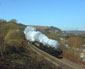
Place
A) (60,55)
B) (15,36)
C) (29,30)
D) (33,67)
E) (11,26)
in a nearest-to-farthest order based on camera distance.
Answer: (33,67) → (60,55) → (15,36) → (11,26) → (29,30)

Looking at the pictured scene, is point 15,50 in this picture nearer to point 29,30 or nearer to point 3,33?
point 3,33

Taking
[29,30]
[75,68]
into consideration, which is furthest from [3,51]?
[29,30]

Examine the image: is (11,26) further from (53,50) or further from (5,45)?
(53,50)

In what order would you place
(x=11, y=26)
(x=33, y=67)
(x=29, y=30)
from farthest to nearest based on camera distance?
1. (x=29, y=30)
2. (x=11, y=26)
3. (x=33, y=67)

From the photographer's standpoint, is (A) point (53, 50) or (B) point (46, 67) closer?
(B) point (46, 67)

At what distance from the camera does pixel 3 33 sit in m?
28.4

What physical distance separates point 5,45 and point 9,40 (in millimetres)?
1395

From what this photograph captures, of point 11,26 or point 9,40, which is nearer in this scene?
point 9,40

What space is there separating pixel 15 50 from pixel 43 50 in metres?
4.31

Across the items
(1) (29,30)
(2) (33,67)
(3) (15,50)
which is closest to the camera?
(2) (33,67)

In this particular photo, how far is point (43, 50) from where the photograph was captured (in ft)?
82.5

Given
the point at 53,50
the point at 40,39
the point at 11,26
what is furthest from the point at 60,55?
the point at 11,26

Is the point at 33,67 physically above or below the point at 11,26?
below

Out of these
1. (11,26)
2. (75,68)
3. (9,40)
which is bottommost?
(75,68)
